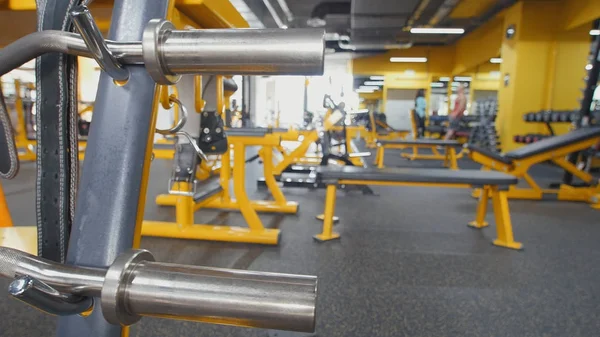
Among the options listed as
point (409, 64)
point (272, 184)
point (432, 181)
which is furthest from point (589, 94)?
point (409, 64)

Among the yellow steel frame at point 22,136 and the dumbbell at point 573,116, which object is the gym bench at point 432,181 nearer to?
the dumbbell at point 573,116

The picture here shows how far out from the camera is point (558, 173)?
487 centimetres

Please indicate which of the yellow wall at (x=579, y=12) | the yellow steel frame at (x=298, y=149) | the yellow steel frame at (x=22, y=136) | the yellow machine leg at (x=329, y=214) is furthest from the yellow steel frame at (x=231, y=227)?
the yellow wall at (x=579, y=12)

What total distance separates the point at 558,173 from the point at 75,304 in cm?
587

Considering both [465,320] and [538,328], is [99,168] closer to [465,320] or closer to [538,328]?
[465,320]

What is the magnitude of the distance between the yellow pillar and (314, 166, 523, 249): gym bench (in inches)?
184

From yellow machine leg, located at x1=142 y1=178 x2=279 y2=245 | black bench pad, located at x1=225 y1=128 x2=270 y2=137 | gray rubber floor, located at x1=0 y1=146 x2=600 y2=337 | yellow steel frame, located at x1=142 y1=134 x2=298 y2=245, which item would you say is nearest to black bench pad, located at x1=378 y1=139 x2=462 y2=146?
gray rubber floor, located at x1=0 y1=146 x2=600 y2=337

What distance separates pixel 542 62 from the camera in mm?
5727

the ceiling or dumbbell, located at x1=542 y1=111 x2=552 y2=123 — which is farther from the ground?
the ceiling

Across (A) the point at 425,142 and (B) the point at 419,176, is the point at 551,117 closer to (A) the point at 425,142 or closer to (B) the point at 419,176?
(A) the point at 425,142

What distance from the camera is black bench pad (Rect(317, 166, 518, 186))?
6.47ft

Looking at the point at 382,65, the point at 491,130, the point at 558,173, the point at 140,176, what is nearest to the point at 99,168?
the point at 140,176

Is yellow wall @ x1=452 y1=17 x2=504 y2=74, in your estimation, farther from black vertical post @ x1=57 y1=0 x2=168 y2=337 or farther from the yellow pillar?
black vertical post @ x1=57 y1=0 x2=168 y2=337

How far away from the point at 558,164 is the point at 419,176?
6.29 ft
